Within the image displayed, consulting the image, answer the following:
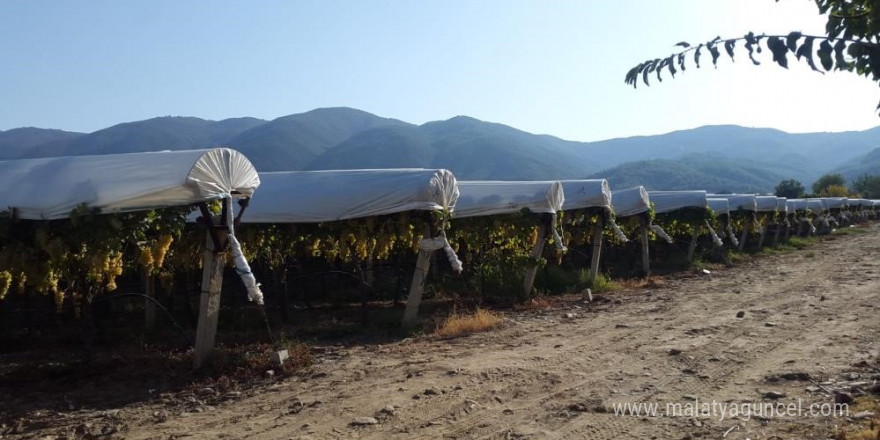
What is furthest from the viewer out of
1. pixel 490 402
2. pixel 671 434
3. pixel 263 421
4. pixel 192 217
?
pixel 192 217

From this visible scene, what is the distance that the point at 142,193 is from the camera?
227 inches

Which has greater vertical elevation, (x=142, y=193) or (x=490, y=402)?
(x=142, y=193)

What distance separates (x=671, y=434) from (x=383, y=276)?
11021 millimetres

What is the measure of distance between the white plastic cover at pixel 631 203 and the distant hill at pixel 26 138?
79.8 metres

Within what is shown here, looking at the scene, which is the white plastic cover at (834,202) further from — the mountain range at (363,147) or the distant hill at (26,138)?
the distant hill at (26,138)

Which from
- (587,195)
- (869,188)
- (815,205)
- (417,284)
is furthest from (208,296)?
(869,188)

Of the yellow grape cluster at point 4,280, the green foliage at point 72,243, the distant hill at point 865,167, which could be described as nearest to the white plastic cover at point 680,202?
the green foliage at point 72,243

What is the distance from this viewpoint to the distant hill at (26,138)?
2995 inches

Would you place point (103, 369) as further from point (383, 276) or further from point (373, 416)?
point (383, 276)

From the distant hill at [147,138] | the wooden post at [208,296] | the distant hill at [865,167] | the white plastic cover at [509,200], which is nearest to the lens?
the wooden post at [208,296]

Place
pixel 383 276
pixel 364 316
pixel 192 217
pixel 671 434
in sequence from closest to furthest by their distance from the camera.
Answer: pixel 671 434 → pixel 364 316 → pixel 192 217 → pixel 383 276

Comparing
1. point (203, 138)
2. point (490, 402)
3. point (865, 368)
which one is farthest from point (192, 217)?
point (203, 138)

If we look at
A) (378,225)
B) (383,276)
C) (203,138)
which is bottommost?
(383,276)

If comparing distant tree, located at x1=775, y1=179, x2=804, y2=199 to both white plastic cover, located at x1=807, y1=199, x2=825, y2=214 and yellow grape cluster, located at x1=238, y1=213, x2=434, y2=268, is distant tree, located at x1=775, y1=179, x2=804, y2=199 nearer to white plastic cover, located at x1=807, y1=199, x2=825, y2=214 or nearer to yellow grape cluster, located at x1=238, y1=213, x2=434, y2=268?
white plastic cover, located at x1=807, y1=199, x2=825, y2=214
